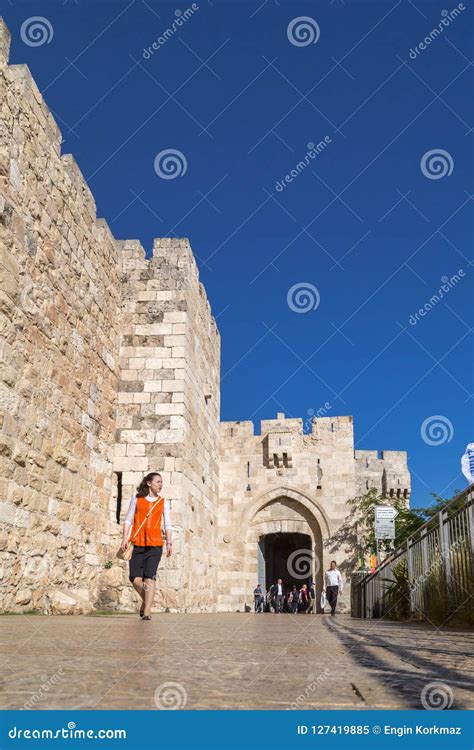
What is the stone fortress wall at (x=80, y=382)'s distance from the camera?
23.0ft

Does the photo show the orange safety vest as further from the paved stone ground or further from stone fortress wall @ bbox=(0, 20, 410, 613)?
the paved stone ground

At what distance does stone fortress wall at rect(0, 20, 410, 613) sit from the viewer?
7020mm

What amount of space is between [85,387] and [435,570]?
16.6 ft

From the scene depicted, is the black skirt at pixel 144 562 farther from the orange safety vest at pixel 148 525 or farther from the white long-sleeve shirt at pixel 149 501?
the white long-sleeve shirt at pixel 149 501

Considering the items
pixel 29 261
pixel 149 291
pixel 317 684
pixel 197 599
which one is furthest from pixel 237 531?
pixel 317 684

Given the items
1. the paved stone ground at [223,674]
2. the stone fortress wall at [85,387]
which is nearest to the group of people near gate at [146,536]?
the stone fortress wall at [85,387]

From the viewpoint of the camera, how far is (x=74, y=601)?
7895mm

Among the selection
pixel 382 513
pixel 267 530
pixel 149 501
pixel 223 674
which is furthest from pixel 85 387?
pixel 267 530

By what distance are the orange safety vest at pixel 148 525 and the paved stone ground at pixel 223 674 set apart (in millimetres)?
2684

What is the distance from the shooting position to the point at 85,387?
9.46 m

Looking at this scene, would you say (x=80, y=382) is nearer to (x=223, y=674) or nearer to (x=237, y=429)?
(x=223, y=674)

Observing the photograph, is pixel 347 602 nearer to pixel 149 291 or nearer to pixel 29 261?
pixel 149 291
